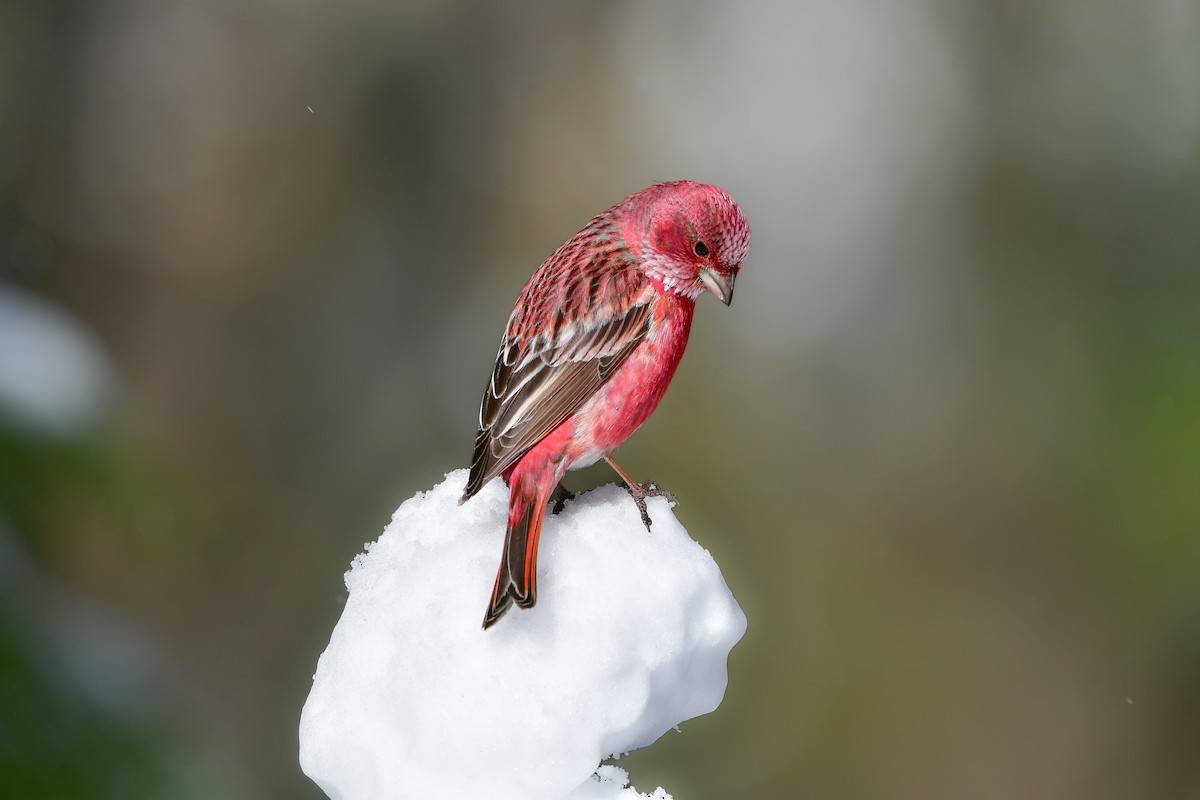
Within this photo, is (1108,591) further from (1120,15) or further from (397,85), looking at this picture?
(397,85)

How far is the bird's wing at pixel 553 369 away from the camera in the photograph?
1.28 m

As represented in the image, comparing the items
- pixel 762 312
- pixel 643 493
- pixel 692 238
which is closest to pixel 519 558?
pixel 643 493

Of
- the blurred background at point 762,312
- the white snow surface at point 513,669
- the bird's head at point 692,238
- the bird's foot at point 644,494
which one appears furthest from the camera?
the blurred background at point 762,312

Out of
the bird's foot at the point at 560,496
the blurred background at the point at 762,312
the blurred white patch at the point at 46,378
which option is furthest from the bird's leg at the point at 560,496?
the blurred background at the point at 762,312

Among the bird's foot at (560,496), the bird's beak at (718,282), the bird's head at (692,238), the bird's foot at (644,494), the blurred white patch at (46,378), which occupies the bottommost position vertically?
the bird's foot at (644,494)

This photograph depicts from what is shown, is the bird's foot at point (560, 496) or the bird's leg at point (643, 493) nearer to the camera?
the bird's leg at point (643, 493)

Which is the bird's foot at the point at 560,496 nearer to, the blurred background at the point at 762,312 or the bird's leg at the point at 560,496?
the bird's leg at the point at 560,496

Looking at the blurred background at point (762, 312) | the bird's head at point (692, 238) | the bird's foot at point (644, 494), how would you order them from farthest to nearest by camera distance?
the blurred background at point (762, 312) < the bird's head at point (692, 238) < the bird's foot at point (644, 494)

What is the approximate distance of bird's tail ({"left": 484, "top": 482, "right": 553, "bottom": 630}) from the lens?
1.04 m

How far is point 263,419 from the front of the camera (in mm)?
4312

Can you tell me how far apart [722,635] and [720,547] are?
304 centimetres

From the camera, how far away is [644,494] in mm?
1288

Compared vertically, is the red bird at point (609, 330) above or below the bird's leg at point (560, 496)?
above

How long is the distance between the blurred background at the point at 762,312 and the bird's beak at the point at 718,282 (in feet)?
8.76
